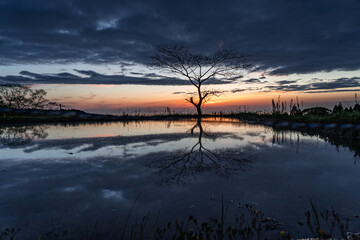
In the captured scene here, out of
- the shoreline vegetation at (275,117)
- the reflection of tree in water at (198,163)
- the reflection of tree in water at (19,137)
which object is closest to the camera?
the shoreline vegetation at (275,117)

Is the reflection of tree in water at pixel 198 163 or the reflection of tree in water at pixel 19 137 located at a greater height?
the reflection of tree in water at pixel 19 137

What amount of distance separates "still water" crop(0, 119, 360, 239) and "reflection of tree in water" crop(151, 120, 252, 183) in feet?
0.08

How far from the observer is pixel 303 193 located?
12.5 ft

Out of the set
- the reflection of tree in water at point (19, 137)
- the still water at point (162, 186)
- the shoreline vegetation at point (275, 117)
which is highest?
the shoreline vegetation at point (275, 117)

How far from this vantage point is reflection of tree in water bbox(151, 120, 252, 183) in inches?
199

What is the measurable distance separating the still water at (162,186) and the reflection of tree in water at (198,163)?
0.08 ft

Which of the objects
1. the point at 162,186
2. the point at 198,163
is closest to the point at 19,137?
the point at 198,163

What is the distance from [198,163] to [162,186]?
197cm

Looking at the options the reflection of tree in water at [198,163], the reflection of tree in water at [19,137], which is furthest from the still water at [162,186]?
the reflection of tree in water at [19,137]

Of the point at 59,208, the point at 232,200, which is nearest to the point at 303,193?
the point at 232,200

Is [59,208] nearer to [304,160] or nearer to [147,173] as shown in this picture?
[147,173]

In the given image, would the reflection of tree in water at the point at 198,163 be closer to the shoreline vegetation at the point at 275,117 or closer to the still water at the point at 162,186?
the still water at the point at 162,186

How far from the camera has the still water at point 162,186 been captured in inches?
121

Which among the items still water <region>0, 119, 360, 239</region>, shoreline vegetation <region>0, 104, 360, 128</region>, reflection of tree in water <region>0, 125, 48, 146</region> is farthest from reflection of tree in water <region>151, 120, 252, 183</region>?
reflection of tree in water <region>0, 125, 48, 146</region>
